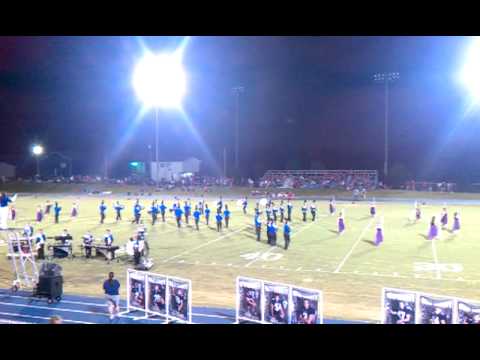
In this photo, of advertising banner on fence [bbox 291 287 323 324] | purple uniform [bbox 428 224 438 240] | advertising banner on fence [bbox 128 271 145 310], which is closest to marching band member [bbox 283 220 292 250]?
purple uniform [bbox 428 224 438 240]

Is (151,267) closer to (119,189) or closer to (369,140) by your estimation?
(119,189)

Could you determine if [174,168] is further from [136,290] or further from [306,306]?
[306,306]

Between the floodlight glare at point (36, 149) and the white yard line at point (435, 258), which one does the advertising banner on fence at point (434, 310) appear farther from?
the floodlight glare at point (36, 149)

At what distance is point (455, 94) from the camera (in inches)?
1957

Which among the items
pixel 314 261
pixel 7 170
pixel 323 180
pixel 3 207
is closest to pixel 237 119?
pixel 323 180

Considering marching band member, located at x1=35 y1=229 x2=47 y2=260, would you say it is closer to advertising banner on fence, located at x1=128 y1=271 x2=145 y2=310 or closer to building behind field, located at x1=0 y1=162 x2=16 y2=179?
advertising banner on fence, located at x1=128 y1=271 x2=145 y2=310

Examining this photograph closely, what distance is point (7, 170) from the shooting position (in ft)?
198

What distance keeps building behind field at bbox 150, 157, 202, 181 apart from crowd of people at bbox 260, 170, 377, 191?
1244cm

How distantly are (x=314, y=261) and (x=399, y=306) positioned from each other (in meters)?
9.00

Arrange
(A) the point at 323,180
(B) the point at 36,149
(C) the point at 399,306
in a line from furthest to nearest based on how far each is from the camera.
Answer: (B) the point at 36,149 → (A) the point at 323,180 → (C) the point at 399,306

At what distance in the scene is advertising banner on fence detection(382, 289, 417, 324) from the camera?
8773mm

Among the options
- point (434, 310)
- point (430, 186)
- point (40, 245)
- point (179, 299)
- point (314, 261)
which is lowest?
point (314, 261)
